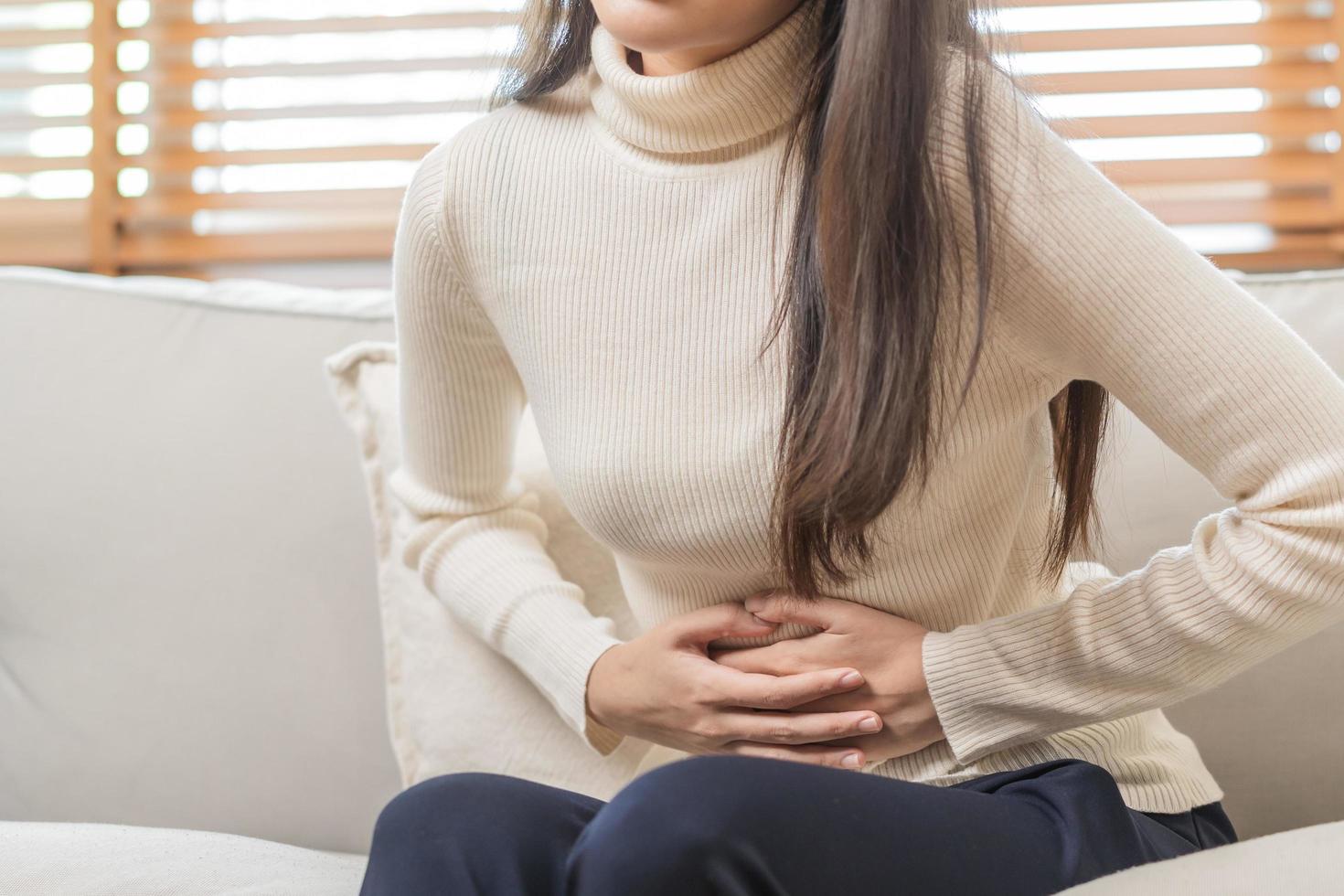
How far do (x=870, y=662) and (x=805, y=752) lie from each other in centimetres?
8

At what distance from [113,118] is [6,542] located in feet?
2.40

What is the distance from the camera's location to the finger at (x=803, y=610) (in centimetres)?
84

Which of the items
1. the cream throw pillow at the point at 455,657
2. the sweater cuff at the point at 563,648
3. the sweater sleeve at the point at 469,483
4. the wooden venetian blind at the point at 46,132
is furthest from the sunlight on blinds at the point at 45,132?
the sweater cuff at the point at 563,648

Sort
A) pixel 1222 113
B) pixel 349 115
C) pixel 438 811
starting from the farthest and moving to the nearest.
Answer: pixel 349 115, pixel 1222 113, pixel 438 811

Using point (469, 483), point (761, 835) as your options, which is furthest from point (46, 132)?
point (761, 835)

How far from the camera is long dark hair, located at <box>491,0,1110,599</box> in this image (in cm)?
74

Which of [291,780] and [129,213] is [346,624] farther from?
[129,213]

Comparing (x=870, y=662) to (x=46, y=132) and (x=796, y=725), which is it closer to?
(x=796, y=725)

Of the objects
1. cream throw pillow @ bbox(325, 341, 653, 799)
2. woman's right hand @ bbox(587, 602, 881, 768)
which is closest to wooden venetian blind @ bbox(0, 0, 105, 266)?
cream throw pillow @ bbox(325, 341, 653, 799)

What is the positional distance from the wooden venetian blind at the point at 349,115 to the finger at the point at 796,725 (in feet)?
3.07

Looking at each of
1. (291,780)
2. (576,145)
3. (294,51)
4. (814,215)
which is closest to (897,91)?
(814,215)

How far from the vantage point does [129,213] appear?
1692mm

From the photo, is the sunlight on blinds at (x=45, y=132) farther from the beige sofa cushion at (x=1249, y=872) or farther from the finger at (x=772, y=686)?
the beige sofa cushion at (x=1249, y=872)

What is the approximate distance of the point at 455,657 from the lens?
1110 mm
